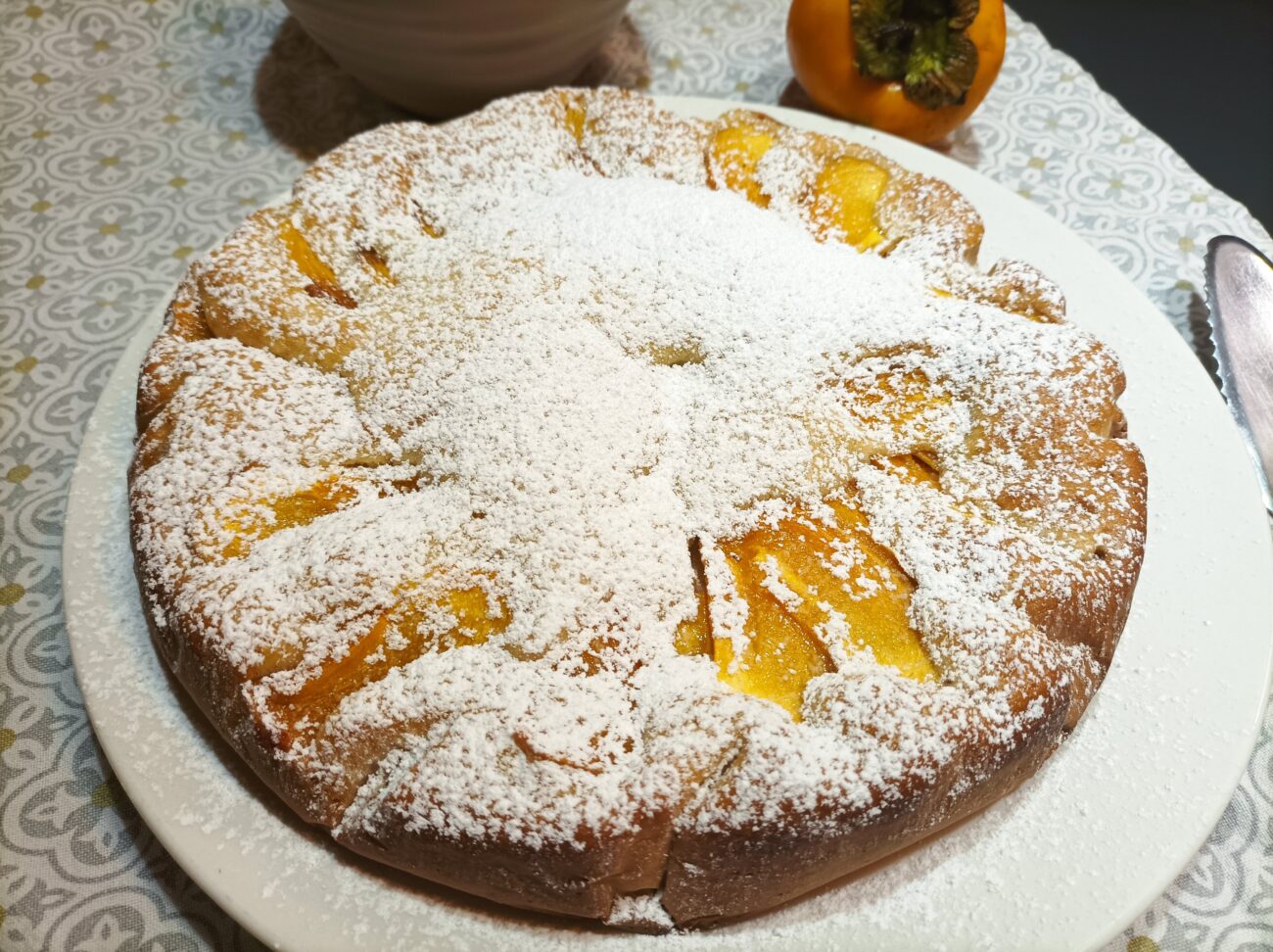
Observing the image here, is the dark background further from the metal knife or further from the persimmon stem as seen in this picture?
the persimmon stem

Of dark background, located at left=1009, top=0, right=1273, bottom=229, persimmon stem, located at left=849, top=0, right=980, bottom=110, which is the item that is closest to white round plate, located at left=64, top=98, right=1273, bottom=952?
persimmon stem, located at left=849, top=0, right=980, bottom=110

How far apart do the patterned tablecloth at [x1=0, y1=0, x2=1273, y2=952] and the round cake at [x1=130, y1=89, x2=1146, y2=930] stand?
0.28 metres

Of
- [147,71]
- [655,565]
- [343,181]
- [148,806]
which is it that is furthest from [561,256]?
[147,71]

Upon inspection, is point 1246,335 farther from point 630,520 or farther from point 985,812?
point 630,520

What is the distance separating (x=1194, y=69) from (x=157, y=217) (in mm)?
2592

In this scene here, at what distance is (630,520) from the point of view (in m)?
1.11

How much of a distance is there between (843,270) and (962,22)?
0.70 m

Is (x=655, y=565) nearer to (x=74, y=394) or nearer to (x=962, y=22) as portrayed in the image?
(x=74, y=394)

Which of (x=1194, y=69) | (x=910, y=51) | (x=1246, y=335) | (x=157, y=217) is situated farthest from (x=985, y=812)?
(x=1194, y=69)

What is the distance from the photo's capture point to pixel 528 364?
1226 millimetres

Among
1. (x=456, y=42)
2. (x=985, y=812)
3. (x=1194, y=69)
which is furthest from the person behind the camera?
(x=1194, y=69)

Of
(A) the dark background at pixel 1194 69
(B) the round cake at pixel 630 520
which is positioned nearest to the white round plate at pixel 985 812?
(B) the round cake at pixel 630 520

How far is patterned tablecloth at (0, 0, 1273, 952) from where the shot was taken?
3.61 ft

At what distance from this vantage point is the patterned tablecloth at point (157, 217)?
1100 mm
